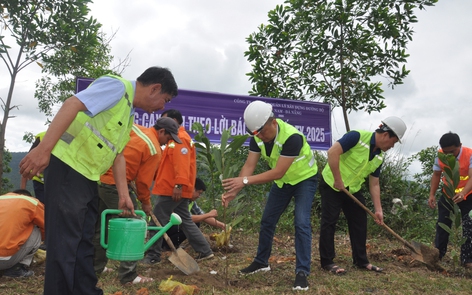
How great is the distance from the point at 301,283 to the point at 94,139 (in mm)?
2139

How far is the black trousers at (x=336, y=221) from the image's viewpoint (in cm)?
445

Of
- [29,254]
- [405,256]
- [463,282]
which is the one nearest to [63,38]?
[29,254]

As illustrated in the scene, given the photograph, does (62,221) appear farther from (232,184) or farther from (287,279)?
(287,279)

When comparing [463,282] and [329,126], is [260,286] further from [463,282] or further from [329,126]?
[329,126]

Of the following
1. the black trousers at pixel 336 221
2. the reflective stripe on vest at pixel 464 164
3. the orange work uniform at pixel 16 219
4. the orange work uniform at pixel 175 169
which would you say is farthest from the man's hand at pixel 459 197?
the orange work uniform at pixel 16 219

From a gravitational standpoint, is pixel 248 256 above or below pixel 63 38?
below

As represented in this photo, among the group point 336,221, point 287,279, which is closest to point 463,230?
point 336,221

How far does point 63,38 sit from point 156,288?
537 cm

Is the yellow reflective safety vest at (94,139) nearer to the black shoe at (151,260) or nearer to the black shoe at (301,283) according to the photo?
the black shoe at (301,283)

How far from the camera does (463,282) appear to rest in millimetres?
4176

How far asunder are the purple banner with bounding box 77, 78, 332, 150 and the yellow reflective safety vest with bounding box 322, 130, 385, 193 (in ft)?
7.20

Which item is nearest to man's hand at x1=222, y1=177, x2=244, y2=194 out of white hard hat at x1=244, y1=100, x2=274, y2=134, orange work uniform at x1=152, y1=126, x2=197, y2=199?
white hard hat at x1=244, y1=100, x2=274, y2=134

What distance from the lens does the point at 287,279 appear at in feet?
13.2

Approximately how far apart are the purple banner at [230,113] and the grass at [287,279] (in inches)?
91.2
